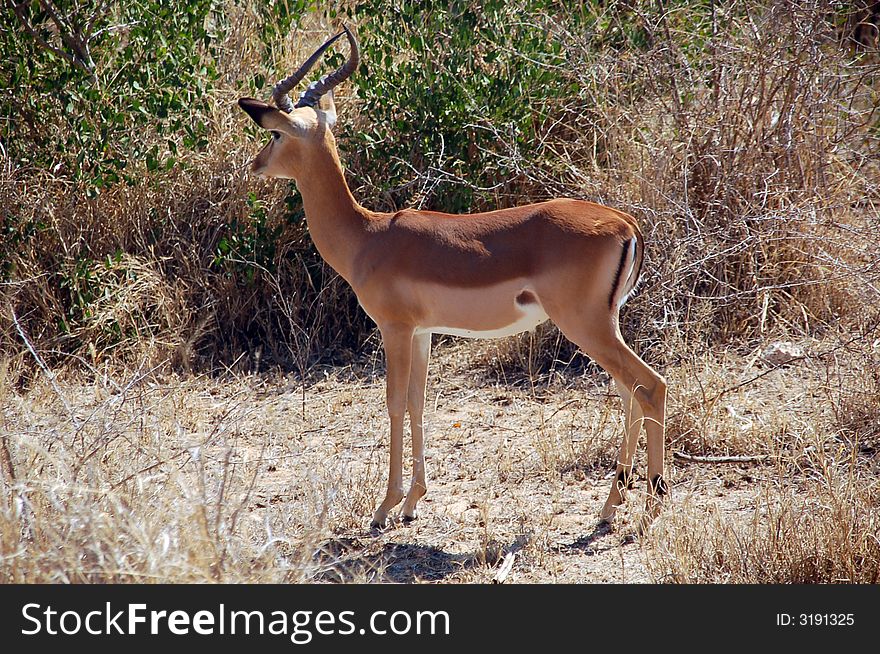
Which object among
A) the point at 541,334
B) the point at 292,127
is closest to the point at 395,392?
the point at 292,127

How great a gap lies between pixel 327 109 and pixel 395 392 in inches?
61.3

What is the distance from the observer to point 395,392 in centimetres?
526

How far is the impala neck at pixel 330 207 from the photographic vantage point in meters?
5.41

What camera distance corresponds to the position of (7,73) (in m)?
7.46

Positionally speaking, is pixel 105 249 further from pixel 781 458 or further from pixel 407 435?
pixel 781 458

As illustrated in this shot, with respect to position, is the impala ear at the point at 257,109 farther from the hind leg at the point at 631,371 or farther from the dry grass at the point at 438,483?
the hind leg at the point at 631,371

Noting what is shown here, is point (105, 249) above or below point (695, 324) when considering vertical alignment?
above

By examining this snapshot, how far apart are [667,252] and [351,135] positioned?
2.43 meters

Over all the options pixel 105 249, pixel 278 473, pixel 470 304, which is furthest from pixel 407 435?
pixel 105 249

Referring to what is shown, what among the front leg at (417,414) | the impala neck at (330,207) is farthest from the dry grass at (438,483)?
the impala neck at (330,207)

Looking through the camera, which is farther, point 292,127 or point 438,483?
point 438,483

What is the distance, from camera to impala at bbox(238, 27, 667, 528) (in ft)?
16.1

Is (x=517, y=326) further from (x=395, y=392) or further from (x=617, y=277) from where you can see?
(x=395, y=392)

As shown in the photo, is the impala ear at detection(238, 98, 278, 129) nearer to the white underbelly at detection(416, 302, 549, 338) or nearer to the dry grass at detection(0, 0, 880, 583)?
the white underbelly at detection(416, 302, 549, 338)
